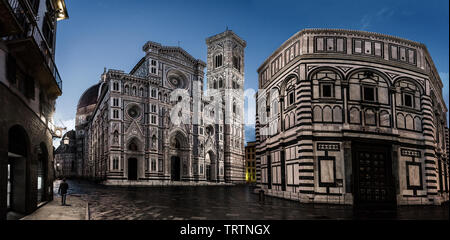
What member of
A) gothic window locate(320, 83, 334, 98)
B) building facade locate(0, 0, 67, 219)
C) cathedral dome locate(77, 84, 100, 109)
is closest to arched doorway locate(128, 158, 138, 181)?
building facade locate(0, 0, 67, 219)

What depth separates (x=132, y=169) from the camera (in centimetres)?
5000

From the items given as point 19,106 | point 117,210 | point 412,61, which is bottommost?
point 117,210

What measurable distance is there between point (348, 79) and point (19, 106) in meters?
17.6

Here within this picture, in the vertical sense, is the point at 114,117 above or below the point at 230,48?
below

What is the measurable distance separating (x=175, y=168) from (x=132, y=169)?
29.0ft

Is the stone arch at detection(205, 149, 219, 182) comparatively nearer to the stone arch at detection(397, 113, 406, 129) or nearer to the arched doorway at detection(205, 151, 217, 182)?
the arched doorway at detection(205, 151, 217, 182)

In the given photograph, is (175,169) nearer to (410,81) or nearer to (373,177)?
(373,177)

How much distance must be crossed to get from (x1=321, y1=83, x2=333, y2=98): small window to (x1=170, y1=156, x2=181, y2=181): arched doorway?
4012 cm

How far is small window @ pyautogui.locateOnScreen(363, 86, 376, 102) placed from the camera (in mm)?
20469

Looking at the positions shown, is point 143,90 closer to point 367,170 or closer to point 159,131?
point 159,131

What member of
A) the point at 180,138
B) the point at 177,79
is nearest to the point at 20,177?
the point at 180,138

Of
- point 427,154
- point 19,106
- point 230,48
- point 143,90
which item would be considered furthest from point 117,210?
point 230,48
